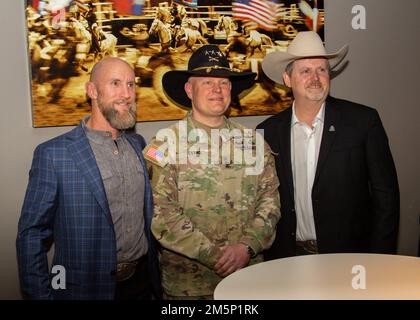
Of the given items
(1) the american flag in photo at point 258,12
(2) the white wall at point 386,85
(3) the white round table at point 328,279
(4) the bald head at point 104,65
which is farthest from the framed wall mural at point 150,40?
(3) the white round table at point 328,279

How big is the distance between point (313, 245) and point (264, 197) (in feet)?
1.37

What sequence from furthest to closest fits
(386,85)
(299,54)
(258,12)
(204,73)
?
(386,85) < (258,12) < (299,54) < (204,73)

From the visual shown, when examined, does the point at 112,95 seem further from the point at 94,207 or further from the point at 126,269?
the point at 126,269

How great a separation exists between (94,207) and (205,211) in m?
0.53

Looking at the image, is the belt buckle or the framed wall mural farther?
the framed wall mural

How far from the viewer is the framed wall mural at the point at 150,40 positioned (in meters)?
2.82

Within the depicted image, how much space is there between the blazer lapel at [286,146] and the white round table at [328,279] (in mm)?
583

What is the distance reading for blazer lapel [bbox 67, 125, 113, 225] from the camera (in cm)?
236

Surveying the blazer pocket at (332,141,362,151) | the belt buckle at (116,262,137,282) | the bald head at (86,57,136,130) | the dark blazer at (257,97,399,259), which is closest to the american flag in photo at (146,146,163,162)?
the bald head at (86,57,136,130)

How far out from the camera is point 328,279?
1.96 meters

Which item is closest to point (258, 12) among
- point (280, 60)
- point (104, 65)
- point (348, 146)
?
point (280, 60)

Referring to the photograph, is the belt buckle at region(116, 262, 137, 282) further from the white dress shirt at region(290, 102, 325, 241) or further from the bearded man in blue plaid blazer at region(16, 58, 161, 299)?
the white dress shirt at region(290, 102, 325, 241)

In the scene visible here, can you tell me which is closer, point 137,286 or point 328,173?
point 137,286

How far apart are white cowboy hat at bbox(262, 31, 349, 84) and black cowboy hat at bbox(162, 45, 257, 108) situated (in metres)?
0.14
